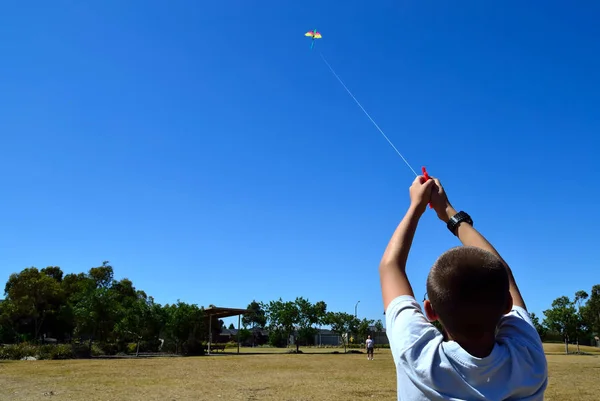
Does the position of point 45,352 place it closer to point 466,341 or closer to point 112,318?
point 112,318

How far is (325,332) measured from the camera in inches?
4390

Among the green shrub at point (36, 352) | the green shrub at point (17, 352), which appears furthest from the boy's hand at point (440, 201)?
the green shrub at point (17, 352)

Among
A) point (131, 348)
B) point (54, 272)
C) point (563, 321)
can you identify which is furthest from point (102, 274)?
point (563, 321)

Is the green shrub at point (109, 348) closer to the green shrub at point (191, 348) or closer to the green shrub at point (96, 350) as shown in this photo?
the green shrub at point (96, 350)

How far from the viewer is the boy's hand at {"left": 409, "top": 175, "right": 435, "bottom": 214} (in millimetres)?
1699

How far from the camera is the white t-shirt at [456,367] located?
1.30 m

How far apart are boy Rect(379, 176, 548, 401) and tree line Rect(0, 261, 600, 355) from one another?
34634mm

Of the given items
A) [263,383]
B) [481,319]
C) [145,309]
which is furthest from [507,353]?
[145,309]

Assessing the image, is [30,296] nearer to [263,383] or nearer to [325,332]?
[263,383]

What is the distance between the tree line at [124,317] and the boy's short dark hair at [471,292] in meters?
34.7

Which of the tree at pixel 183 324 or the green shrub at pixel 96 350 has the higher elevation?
the tree at pixel 183 324

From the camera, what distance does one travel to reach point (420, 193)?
5.68 ft

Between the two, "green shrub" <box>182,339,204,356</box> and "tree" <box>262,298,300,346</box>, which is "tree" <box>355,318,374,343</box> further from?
"green shrub" <box>182,339,204,356</box>

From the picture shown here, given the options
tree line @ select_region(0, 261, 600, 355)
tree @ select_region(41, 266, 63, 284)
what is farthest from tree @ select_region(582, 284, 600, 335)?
tree @ select_region(41, 266, 63, 284)
